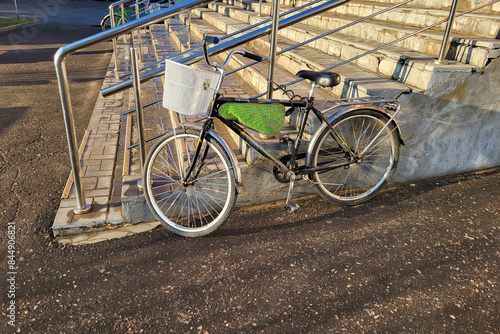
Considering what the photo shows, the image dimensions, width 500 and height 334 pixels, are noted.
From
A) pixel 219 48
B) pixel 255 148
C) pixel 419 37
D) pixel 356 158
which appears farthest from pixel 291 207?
pixel 419 37

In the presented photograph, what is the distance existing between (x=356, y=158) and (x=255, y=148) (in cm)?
93

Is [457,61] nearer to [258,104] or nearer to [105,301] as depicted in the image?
[258,104]

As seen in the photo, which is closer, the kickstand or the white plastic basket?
→ the white plastic basket

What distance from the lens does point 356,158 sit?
3.30 metres

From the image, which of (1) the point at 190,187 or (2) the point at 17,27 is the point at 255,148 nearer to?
(1) the point at 190,187

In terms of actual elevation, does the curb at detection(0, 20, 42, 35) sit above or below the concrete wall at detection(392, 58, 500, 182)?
below

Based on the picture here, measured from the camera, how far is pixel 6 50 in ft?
33.9

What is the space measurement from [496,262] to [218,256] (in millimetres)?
2057

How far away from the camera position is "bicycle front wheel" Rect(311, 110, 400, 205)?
3238 millimetres

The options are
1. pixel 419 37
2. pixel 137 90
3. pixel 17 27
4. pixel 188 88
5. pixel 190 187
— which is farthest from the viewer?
pixel 17 27

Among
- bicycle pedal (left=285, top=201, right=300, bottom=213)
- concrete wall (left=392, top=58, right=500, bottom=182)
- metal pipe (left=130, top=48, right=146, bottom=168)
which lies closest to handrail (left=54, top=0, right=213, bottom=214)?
metal pipe (left=130, top=48, right=146, bottom=168)

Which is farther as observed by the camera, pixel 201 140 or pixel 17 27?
pixel 17 27

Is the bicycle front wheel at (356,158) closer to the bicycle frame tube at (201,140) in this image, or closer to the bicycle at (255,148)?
the bicycle at (255,148)

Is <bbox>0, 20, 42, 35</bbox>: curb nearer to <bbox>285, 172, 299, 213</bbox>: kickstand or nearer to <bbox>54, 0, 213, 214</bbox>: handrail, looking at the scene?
<bbox>54, 0, 213, 214</bbox>: handrail
